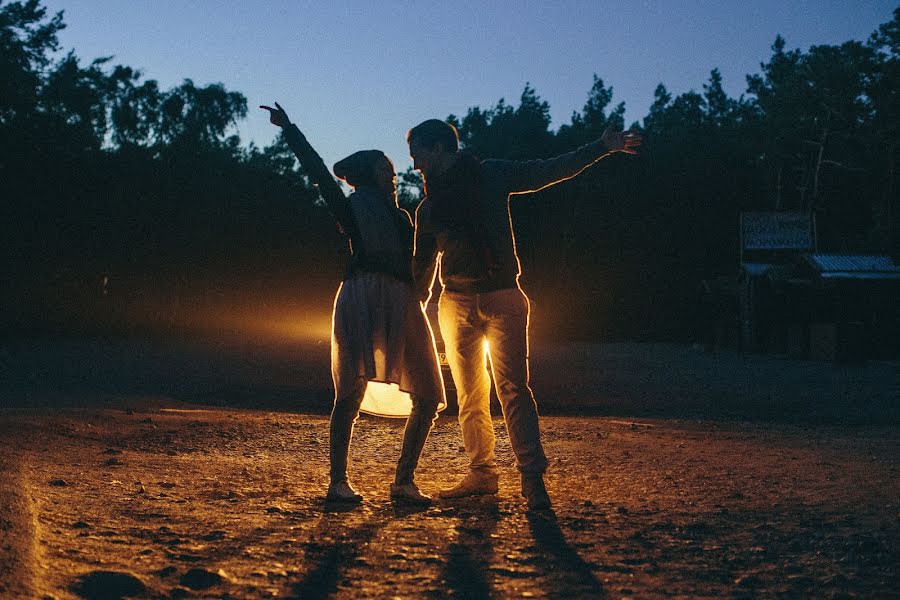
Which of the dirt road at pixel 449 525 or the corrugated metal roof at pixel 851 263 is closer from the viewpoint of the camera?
the dirt road at pixel 449 525

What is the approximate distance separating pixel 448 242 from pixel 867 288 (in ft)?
77.8

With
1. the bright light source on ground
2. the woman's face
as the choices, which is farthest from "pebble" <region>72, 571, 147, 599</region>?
the woman's face

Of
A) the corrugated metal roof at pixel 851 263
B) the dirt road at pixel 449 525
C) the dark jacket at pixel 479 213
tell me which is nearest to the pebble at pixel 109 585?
the dirt road at pixel 449 525

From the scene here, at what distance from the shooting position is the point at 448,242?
15.7 ft

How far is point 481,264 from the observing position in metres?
4.68

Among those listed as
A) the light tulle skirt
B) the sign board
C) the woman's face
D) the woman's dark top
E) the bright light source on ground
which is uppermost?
the sign board

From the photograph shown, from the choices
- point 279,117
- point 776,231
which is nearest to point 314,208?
point 776,231

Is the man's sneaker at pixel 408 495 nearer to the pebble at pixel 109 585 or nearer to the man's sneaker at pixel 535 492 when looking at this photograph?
the man's sneaker at pixel 535 492

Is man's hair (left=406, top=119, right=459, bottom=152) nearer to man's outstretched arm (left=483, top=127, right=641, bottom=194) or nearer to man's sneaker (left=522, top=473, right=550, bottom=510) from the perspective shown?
man's outstretched arm (left=483, top=127, right=641, bottom=194)

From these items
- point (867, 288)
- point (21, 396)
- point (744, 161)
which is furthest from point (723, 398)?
point (744, 161)

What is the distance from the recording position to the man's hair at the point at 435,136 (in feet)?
15.8

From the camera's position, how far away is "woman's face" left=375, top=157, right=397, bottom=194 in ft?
16.1

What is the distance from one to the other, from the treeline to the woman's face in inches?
1098

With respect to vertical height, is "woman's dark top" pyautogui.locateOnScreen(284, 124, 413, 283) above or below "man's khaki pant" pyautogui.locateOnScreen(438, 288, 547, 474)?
above
